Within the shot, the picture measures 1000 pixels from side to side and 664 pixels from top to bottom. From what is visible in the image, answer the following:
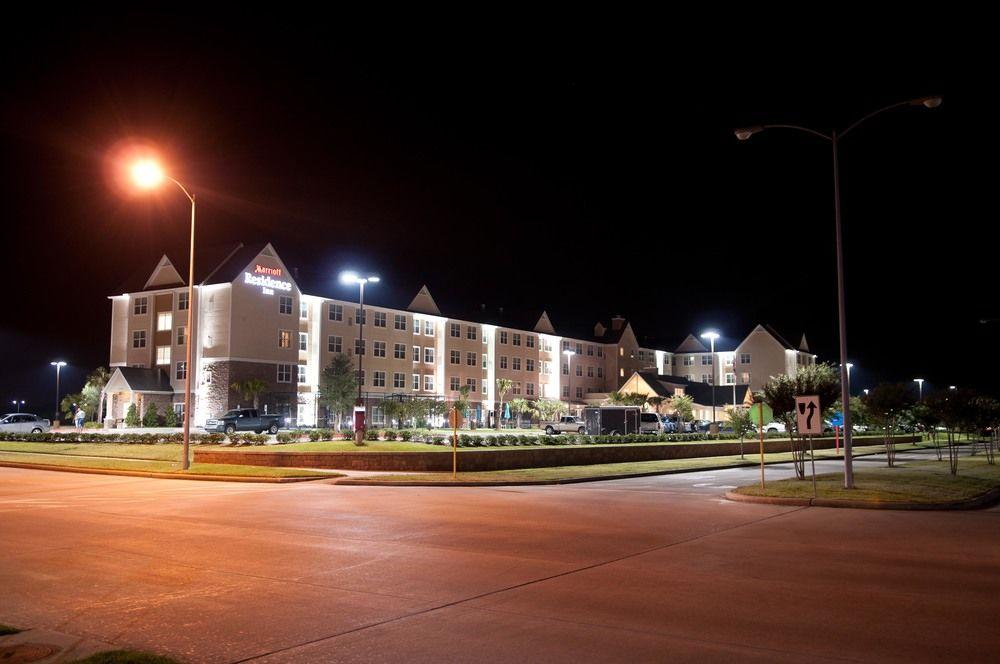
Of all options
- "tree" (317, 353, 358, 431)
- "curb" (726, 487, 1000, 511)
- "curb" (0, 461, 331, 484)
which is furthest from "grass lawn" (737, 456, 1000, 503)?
"tree" (317, 353, 358, 431)

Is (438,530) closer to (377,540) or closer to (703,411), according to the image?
(377,540)

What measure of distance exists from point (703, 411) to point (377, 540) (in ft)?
302

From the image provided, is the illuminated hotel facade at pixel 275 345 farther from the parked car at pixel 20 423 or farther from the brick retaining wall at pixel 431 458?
the brick retaining wall at pixel 431 458

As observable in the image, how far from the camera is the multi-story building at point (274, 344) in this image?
208 feet

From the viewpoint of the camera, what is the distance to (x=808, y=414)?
839 inches

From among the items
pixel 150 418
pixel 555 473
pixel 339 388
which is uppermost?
pixel 339 388

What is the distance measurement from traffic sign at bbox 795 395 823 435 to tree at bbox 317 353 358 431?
45.1 meters

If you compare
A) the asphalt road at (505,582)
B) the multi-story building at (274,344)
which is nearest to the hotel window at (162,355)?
the multi-story building at (274,344)

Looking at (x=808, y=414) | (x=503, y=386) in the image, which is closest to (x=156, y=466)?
(x=808, y=414)

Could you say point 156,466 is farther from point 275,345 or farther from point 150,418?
point 275,345

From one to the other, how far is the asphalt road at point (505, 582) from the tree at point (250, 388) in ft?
145

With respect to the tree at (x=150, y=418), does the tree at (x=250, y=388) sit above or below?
above

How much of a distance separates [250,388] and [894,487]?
49.4m

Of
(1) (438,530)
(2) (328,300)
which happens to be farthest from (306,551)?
(2) (328,300)
